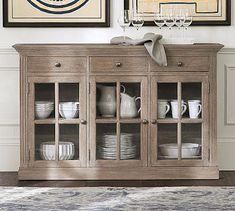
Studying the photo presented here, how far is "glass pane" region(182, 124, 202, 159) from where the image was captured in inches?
177

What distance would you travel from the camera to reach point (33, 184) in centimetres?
436

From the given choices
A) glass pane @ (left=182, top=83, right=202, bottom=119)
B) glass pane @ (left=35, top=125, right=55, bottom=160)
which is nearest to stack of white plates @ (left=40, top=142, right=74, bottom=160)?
glass pane @ (left=35, top=125, right=55, bottom=160)

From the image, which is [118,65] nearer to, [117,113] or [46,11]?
[117,113]

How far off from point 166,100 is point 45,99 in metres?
0.79

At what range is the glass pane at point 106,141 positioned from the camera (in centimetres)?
449

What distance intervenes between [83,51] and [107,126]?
1.69 feet

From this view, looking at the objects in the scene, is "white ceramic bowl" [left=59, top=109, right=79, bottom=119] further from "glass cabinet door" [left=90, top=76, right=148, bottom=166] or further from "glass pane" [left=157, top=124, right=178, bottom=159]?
"glass pane" [left=157, top=124, right=178, bottom=159]

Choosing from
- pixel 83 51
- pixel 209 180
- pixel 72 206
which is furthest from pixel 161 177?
pixel 72 206

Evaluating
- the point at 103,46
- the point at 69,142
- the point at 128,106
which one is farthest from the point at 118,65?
the point at 69,142

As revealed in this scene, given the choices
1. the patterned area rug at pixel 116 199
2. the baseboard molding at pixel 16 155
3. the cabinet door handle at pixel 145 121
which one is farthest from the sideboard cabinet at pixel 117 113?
the patterned area rug at pixel 116 199

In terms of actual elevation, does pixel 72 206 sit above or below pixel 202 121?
below

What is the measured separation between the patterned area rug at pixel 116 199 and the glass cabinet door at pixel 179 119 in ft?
2.42

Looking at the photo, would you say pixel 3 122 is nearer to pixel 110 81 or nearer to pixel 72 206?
pixel 110 81

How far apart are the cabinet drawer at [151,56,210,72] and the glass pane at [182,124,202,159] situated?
0.37 meters
